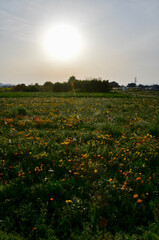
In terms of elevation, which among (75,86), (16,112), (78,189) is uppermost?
(75,86)

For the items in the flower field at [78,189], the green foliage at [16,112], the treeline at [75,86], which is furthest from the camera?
the treeline at [75,86]

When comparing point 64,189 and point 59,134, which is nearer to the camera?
point 64,189

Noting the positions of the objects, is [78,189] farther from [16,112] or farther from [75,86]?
[75,86]

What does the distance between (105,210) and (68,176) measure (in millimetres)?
1134

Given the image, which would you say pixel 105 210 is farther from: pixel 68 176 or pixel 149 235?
pixel 68 176

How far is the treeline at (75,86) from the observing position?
43.0 meters

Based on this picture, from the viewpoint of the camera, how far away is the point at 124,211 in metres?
2.93

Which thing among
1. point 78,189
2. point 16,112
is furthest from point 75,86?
point 78,189

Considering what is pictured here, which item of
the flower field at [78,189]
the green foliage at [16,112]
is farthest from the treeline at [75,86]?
the flower field at [78,189]

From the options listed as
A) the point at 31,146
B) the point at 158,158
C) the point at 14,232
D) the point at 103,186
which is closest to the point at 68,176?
the point at 103,186

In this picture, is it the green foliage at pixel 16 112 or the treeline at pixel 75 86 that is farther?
the treeline at pixel 75 86

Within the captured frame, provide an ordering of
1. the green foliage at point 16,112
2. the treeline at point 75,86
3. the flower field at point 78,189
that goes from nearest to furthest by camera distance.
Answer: the flower field at point 78,189, the green foliage at point 16,112, the treeline at point 75,86

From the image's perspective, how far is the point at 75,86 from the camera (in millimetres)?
46344

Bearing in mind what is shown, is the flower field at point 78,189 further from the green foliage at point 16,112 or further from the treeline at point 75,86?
the treeline at point 75,86
